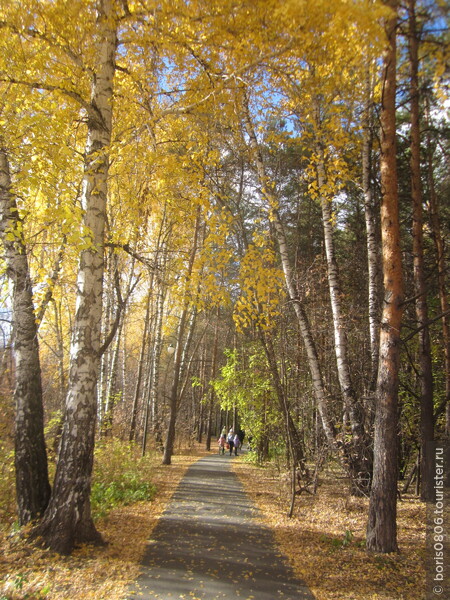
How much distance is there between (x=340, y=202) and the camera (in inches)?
462

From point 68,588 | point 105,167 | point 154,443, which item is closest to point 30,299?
point 105,167

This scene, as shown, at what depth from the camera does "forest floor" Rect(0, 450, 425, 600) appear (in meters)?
3.68

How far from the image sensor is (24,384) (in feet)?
16.3

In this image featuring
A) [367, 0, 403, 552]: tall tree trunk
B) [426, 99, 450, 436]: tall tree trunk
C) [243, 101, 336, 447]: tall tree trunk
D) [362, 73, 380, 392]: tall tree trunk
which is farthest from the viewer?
[426, 99, 450, 436]: tall tree trunk

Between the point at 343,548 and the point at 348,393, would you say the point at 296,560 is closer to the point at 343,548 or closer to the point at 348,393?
the point at 343,548

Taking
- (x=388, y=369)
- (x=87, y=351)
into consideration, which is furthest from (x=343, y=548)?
(x=87, y=351)

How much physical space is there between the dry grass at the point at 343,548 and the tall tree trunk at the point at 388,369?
0.34m

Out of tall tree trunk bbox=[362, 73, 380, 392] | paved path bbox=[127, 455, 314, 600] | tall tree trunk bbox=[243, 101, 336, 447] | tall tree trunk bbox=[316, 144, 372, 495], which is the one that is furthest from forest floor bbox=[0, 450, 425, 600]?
tall tree trunk bbox=[362, 73, 380, 392]

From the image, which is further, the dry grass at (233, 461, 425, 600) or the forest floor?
the dry grass at (233, 461, 425, 600)

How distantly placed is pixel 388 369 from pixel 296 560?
2.63 metres

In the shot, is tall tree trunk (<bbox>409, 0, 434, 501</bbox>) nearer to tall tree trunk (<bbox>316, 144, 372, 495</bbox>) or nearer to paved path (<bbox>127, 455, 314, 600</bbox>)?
tall tree trunk (<bbox>316, 144, 372, 495</bbox>)

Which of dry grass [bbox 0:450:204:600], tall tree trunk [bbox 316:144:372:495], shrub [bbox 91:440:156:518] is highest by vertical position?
tall tree trunk [bbox 316:144:372:495]

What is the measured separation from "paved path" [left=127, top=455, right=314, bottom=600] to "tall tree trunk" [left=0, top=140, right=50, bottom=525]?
1.59 m

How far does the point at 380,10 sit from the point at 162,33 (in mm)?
2503
